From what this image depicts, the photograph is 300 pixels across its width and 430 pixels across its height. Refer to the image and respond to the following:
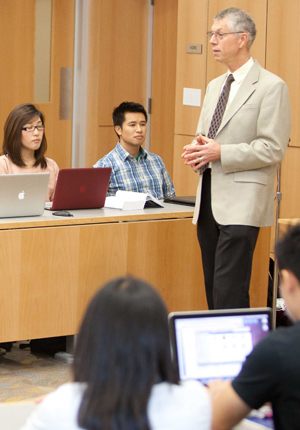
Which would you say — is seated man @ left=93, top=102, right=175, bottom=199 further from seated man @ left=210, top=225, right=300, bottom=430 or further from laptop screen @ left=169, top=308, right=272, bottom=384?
seated man @ left=210, top=225, right=300, bottom=430

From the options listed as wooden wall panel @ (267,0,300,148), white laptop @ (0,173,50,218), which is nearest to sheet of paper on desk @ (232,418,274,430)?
→ white laptop @ (0,173,50,218)

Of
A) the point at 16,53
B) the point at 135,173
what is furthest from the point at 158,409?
the point at 16,53

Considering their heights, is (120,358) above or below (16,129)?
below

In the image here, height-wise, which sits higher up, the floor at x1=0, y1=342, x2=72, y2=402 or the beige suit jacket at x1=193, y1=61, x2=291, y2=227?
the beige suit jacket at x1=193, y1=61, x2=291, y2=227

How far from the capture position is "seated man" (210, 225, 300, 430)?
1.14 metres

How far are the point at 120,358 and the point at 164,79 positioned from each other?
5.47 meters

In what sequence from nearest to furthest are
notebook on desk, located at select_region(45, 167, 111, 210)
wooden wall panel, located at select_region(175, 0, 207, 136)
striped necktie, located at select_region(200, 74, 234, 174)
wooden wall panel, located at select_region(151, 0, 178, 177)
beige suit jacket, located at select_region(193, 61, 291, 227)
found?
beige suit jacket, located at select_region(193, 61, 291, 227), striped necktie, located at select_region(200, 74, 234, 174), notebook on desk, located at select_region(45, 167, 111, 210), wooden wall panel, located at select_region(175, 0, 207, 136), wooden wall panel, located at select_region(151, 0, 178, 177)

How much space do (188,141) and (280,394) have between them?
4270 mm

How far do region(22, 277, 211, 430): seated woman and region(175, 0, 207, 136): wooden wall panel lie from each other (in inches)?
171

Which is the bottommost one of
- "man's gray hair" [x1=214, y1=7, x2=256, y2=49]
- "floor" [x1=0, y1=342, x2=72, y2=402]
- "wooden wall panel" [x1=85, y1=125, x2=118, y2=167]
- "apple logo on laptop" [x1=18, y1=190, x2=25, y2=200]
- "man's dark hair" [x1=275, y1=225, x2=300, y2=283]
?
"floor" [x1=0, y1=342, x2=72, y2=402]

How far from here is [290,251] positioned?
131 cm

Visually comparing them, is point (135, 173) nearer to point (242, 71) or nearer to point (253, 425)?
point (242, 71)

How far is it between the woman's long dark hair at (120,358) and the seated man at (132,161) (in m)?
3.01

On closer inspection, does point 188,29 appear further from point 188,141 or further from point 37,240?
point 37,240
